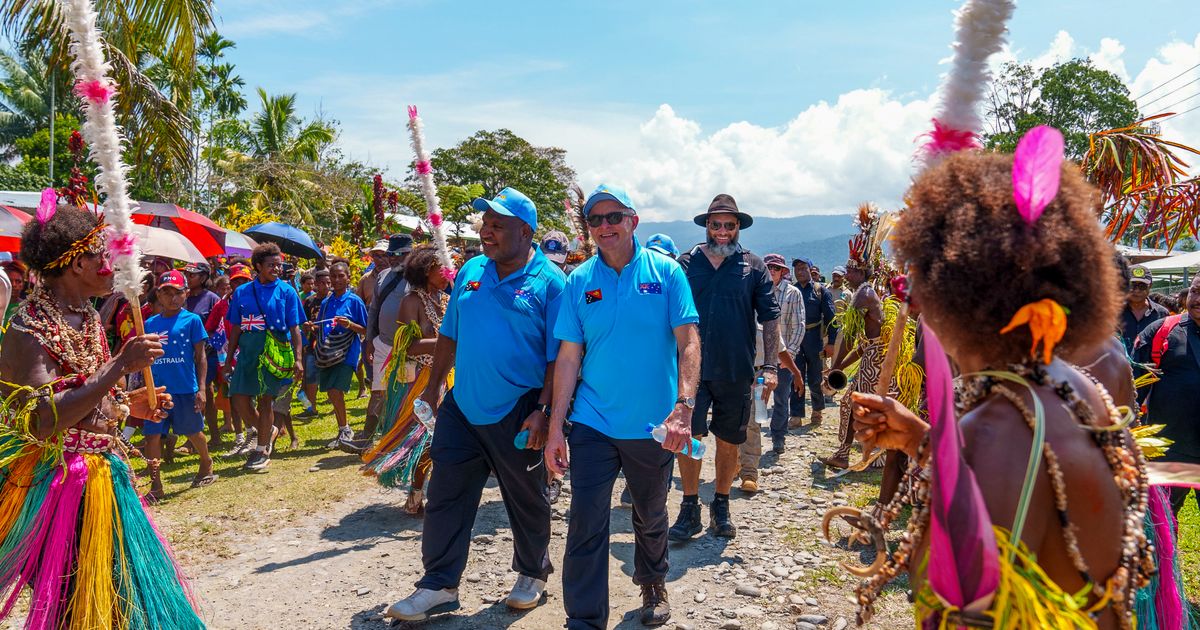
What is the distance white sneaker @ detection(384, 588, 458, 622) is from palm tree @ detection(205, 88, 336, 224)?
28.2 meters

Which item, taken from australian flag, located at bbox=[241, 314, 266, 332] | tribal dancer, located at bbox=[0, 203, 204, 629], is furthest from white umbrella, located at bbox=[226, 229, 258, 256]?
tribal dancer, located at bbox=[0, 203, 204, 629]

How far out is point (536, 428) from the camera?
411cm

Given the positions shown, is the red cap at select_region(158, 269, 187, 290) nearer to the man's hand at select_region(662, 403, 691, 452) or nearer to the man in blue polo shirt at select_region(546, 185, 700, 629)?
the man in blue polo shirt at select_region(546, 185, 700, 629)

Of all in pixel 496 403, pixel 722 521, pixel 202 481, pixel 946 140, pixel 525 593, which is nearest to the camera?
pixel 946 140

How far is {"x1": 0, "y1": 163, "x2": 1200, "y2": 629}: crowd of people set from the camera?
1748 millimetres

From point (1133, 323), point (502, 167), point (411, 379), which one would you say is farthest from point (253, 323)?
point (502, 167)

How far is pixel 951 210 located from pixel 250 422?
25.5ft

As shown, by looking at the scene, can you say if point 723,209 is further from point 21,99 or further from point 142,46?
point 21,99

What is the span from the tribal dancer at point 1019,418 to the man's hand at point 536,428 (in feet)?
7.97

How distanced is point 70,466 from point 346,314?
6.00m

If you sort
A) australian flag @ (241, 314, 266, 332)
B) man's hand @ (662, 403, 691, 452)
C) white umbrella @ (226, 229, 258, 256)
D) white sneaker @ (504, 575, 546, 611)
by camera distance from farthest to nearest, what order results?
white umbrella @ (226, 229, 258, 256)
australian flag @ (241, 314, 266, 332)
white sneaker @ (504, 575, 546, 611)
man's hand @ (662, 403, 691, 452)

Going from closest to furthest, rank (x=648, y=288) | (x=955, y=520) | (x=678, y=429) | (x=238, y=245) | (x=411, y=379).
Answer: (x=955, y=520) < (x=678, y=429) < (x=648, y=288) < (x=411, y=379) < (x=238, y=245)

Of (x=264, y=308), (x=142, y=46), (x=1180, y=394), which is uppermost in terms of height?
(x=142, y=46)

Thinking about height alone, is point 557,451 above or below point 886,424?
below
